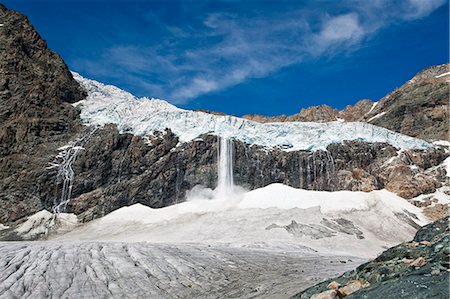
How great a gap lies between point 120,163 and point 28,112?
42.3ft

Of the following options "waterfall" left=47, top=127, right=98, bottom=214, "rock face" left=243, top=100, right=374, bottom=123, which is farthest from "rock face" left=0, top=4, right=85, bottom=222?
"rock face" left=243, top=100, right=374, bottom=123

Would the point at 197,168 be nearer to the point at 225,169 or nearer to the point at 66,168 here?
the point at 225,169

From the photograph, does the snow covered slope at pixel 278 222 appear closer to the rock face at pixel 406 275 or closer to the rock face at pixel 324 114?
the rock face at pixel 406 275

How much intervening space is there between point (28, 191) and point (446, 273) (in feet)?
150

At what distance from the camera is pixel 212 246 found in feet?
83.7

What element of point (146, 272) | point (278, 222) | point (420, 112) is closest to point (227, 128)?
point (278, 222)

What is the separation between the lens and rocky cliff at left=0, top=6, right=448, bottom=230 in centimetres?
4675

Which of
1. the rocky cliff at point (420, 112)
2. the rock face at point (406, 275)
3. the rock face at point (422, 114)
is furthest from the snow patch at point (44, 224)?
the rock face at point (422, 114)

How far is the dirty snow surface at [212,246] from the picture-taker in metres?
15.4

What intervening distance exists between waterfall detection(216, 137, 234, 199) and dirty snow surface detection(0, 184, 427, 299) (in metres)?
2.92

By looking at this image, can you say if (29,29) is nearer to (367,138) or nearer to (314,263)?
(367,138)

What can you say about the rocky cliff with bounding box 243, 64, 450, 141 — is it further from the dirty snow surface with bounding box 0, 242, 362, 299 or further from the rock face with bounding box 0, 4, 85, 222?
the dirty snow surface with bounding box 0, 242, 362, 299

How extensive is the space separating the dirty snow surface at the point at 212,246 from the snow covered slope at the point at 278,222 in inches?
3.8

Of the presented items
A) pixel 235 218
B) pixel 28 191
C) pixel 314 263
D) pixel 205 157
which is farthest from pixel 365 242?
pixel 28 191
